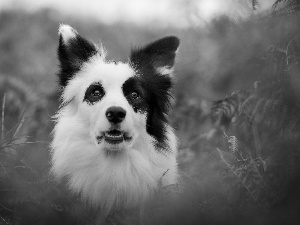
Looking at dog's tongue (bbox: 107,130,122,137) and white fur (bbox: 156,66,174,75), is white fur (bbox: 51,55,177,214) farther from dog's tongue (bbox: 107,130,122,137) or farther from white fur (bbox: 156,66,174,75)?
white fur (bbox: 156,66,174,75)

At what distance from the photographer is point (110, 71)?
4.05 meters

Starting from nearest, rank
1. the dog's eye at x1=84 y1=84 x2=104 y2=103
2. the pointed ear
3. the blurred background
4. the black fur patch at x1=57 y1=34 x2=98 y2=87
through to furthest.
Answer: the blurred background → the dog's eye at x1=84 y1=84 x2=104 y2=103 → the black fur patch at x1=57 y1=34 x2=98 y2=87 → the pointed ear

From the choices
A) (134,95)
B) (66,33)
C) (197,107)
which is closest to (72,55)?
(66,33)

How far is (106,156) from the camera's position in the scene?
3928 millimetres

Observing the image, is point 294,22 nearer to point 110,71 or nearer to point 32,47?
point 110,71

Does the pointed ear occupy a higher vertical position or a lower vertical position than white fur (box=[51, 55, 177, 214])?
higher

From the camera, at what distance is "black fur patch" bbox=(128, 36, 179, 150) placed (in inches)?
164

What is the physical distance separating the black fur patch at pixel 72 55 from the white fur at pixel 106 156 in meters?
0.19

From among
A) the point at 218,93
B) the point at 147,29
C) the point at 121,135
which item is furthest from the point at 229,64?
the point at 147,29

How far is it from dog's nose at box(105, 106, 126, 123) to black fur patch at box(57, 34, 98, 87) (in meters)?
0.92

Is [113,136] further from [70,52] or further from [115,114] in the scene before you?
[70,52]

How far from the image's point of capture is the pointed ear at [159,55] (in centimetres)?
440

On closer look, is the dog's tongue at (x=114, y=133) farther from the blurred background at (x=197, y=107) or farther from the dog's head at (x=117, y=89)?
the blurred background at (x=197, y=107)

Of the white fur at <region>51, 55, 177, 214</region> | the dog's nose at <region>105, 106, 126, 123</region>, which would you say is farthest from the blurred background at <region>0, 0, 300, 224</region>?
the dog's nose at <region>105, 106, 126, 123</region>
